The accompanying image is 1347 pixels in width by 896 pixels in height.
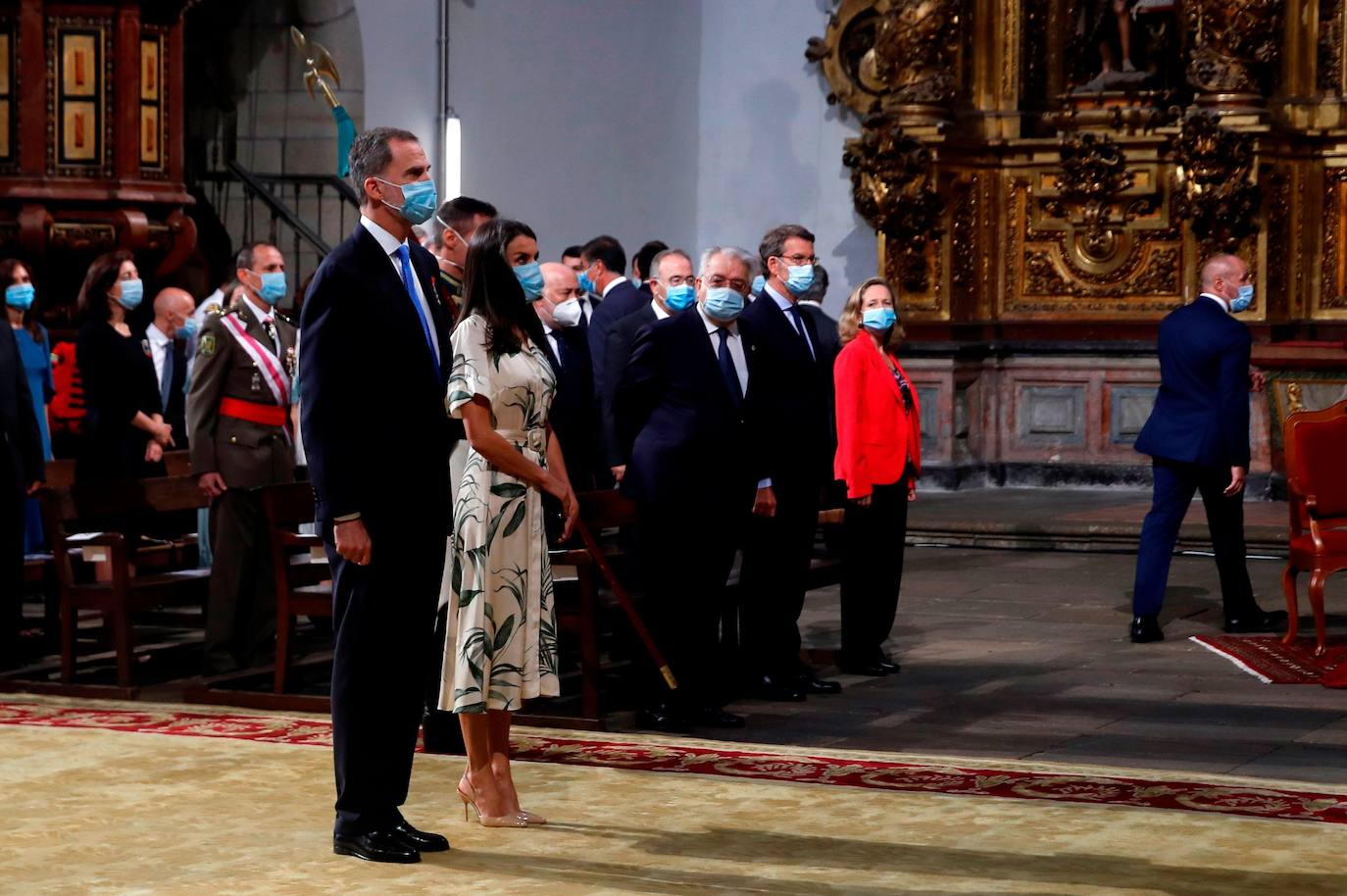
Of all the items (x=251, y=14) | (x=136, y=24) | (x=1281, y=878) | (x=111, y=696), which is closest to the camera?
(x=1281, y=878)

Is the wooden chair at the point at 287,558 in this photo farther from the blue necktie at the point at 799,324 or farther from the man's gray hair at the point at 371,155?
the man's gray hair at the point at 371,155

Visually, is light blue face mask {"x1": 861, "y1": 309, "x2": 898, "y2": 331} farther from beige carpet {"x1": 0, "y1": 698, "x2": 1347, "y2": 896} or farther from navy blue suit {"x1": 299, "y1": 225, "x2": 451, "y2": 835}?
navy blue suit {"x1": 299, "y1": 225, "x2": 451, "y2": 835}

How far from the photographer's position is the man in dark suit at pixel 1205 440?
8.92 m

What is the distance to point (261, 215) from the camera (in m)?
15.1

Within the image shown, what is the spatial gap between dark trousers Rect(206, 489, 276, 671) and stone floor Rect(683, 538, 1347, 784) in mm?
1922

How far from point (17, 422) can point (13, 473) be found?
20 cm

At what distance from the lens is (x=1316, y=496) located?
8.59 metres

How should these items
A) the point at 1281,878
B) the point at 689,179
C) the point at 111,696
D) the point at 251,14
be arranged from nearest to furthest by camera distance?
the point at 1281,878
the point at 111,696
the point at 251,14
the point at 689,179

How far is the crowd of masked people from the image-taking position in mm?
6977

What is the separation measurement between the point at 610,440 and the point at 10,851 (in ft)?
13.1

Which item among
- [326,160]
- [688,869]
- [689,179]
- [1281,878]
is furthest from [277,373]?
[689,179]

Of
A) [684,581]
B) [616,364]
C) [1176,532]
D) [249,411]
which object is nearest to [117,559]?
[249,411]

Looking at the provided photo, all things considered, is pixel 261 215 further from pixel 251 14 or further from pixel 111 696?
pixel 111 696

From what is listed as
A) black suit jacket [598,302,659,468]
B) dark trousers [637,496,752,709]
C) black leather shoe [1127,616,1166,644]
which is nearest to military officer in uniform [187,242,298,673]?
black suit jacket [598,302,659,468]
